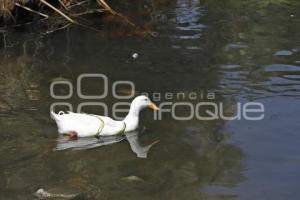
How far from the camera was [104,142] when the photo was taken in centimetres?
928

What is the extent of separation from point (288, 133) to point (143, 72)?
12.2ft

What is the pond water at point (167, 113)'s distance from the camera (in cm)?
798

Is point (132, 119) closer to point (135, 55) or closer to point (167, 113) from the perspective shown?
point (167, 113)

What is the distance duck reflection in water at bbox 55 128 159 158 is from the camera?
29.6 ft

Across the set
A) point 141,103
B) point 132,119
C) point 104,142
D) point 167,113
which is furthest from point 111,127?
point 167,113

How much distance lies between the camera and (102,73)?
1209 centimetres

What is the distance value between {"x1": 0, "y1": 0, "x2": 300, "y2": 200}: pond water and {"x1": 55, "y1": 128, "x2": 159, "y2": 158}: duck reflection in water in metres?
0.03

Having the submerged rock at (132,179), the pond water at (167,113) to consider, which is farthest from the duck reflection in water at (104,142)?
the submerged rock at (132,179)

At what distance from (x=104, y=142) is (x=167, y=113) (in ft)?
4.59

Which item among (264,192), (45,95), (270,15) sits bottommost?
(264,192)

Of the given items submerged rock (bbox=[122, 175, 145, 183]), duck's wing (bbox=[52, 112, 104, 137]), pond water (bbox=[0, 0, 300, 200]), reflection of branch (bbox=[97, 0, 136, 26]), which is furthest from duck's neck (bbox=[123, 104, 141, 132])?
reflection of branch (bbox=[97, 0, 136, 26])

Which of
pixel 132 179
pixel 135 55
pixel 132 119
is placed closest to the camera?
pixel 132 179

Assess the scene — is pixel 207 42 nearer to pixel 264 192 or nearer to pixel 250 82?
pixel 250 82

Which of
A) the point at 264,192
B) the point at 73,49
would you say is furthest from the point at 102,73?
the point at 264,192
